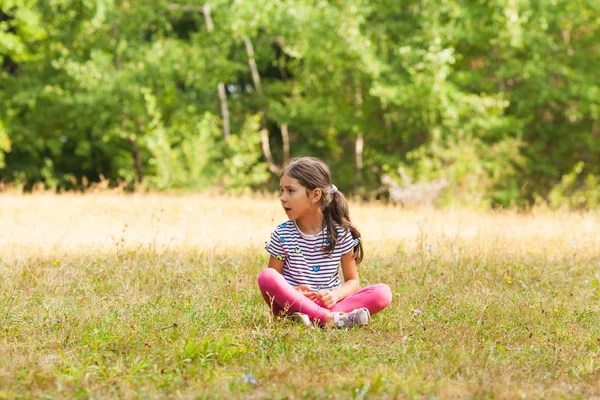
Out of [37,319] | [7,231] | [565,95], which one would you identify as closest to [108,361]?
[37,319]

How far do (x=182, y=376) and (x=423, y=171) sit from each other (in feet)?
38.2

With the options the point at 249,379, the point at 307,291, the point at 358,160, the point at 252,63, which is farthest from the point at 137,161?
the point at 249,379

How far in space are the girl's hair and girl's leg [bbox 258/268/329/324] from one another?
1.40 feet

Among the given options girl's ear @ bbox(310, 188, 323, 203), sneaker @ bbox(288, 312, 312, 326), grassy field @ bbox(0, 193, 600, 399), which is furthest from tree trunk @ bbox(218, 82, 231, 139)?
sneaker @ bbox(288, 312, 312, 326)

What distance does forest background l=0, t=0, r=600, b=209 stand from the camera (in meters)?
14.9

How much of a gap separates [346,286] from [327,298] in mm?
231

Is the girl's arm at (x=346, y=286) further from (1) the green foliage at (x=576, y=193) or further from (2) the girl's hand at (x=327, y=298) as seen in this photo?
(1) the green foliage at (x=576, y=193)

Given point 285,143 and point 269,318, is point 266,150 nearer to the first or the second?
point 285,143

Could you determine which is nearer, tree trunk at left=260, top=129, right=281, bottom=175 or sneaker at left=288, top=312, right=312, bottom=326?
sneaker at left=288, top=312, right=312, bottom=326

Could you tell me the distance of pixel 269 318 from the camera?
13.8 ft

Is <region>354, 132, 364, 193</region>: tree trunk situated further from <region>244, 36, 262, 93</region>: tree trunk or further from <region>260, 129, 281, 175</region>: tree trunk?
<region>244, 36, 262, 93</region>: tree trunk

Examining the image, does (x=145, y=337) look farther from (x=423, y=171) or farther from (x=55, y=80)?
(x=55, y=80)

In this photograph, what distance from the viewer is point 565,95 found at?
631 inches

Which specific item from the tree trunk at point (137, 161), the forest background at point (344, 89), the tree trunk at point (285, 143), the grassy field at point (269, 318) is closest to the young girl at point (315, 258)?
the grassy field at point (269, 318)
